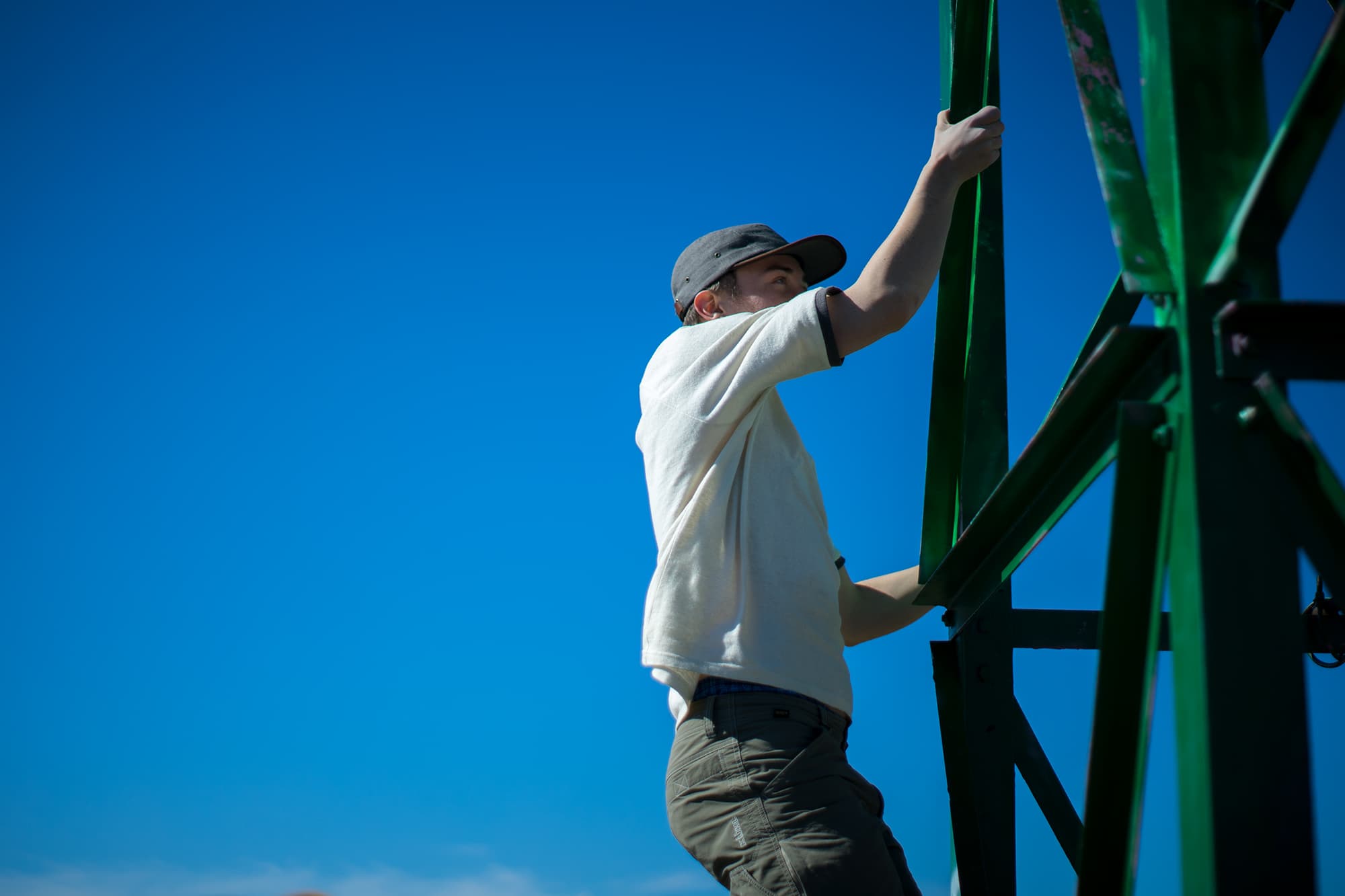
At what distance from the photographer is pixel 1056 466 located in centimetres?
194

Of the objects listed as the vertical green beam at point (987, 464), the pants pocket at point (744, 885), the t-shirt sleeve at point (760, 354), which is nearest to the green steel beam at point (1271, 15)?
the vertical green beam at point (987, 464)

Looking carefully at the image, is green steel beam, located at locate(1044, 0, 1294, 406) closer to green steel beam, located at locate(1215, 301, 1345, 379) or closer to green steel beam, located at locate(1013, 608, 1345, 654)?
green steel beam, located at locate(1013, 608, 1345, 654)

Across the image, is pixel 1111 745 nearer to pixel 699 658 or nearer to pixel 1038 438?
pixel 1038 438

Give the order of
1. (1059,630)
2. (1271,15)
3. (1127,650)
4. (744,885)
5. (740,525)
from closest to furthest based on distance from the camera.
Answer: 1. (1127,650)
2. (744,885)
3. (740,525)
4. (1271,15)
5. (1059,630)

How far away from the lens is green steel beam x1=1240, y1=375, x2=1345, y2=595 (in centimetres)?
133

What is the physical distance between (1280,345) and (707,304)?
167 centimetres

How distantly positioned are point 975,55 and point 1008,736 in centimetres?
180

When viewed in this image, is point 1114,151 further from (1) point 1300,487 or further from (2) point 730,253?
(2) point 730,253

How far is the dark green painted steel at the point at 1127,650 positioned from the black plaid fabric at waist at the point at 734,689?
2.42ft

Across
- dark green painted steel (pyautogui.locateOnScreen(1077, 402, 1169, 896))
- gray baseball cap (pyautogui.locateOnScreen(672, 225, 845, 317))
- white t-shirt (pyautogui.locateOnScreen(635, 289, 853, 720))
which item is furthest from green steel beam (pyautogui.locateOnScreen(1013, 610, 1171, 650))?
dark green painted steel (pyautogui.locateOnScreen(1077, 402, 1169, 896))

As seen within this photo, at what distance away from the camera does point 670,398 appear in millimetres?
2441

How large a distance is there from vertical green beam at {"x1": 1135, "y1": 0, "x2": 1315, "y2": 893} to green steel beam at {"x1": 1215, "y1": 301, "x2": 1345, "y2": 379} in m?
0.03

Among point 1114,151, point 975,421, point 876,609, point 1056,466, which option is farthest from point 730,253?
point 1114,151

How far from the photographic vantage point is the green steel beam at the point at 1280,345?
136cm
